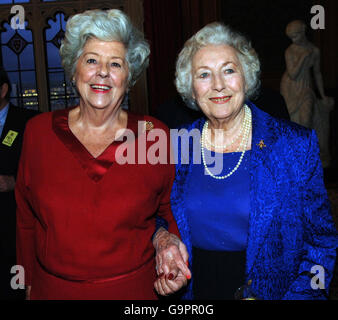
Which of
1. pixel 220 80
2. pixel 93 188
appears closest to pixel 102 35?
pixel 220 80

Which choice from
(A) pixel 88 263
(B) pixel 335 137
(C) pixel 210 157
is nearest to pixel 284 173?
(C) pixel 210 157

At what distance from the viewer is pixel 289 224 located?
1460 mm

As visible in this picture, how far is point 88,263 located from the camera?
4.62ft

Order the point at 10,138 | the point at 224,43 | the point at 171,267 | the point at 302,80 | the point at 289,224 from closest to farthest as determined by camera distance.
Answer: the point at 171,267 → the point at 289,224 → the point at 224,43 → the point at 10,138 → the point at 302,80

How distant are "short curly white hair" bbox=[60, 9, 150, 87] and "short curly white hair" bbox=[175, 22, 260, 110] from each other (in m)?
0.20

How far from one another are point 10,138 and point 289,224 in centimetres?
180

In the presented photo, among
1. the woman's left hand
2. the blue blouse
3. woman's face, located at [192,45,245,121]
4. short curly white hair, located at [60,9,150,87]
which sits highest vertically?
short curly white hair, located at [60,9,150,87]

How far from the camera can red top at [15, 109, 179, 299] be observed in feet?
4.63

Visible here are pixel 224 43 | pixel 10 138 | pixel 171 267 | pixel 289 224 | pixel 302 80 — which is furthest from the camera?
pixel 302 80

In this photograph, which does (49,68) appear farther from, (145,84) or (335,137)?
(335,137)

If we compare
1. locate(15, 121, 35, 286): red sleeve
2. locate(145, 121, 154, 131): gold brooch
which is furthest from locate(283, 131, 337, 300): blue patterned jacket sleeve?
locate(15, 121, 35, 286): red sleeve

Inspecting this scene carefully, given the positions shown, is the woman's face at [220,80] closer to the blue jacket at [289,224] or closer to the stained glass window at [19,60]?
the blue jacket at [289,224]

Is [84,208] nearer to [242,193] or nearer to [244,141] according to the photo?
[242,193]

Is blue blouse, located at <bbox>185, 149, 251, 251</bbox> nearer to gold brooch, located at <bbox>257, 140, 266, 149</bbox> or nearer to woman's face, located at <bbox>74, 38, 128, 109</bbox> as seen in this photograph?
gold brooch, located at <bbox>257, 140, 266, 149</bbox>
